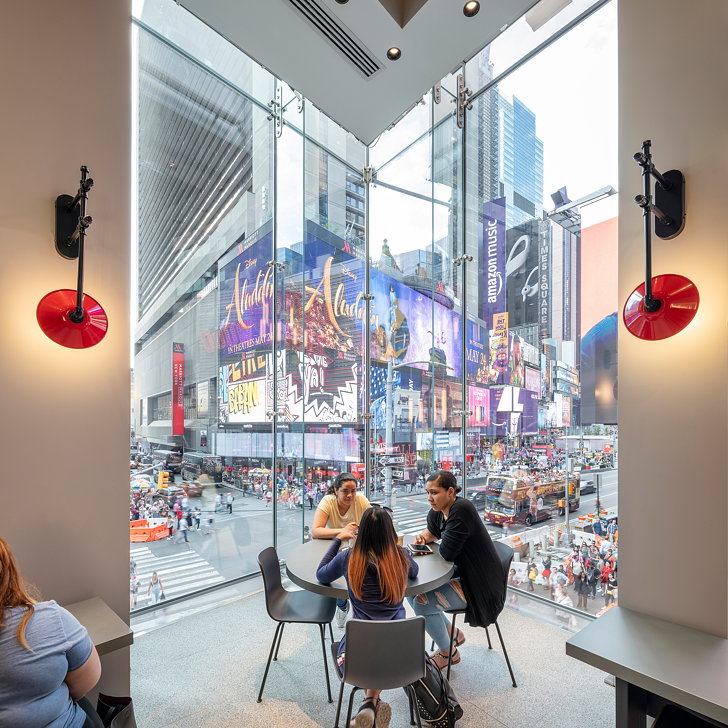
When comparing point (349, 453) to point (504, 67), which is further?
point (349, 453)

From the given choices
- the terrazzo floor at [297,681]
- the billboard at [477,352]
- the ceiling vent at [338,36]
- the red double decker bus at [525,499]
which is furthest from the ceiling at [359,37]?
the terrazzo floor at [297,681]

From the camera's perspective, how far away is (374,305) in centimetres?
477

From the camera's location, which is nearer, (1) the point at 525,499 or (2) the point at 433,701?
(2) the point at 433,701

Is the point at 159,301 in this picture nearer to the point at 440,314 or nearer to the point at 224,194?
the point at 224,194

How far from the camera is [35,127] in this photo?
1998 mm

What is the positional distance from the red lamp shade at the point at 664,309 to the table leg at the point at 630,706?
1.45 meters

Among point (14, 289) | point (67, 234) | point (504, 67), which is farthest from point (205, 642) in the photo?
point (504, 67)

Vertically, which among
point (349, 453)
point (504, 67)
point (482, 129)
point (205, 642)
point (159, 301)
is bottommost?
point (205, 642)

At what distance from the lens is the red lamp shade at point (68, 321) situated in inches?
78.0

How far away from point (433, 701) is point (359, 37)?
360 cm

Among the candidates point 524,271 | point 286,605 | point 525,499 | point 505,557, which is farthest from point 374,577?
point 524,271

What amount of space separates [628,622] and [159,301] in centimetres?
374

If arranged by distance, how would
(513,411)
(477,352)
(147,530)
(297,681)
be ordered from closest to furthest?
(297,681) → (147,530) → (513,411) → (477,352)

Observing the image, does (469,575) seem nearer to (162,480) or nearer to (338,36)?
(162,480)
